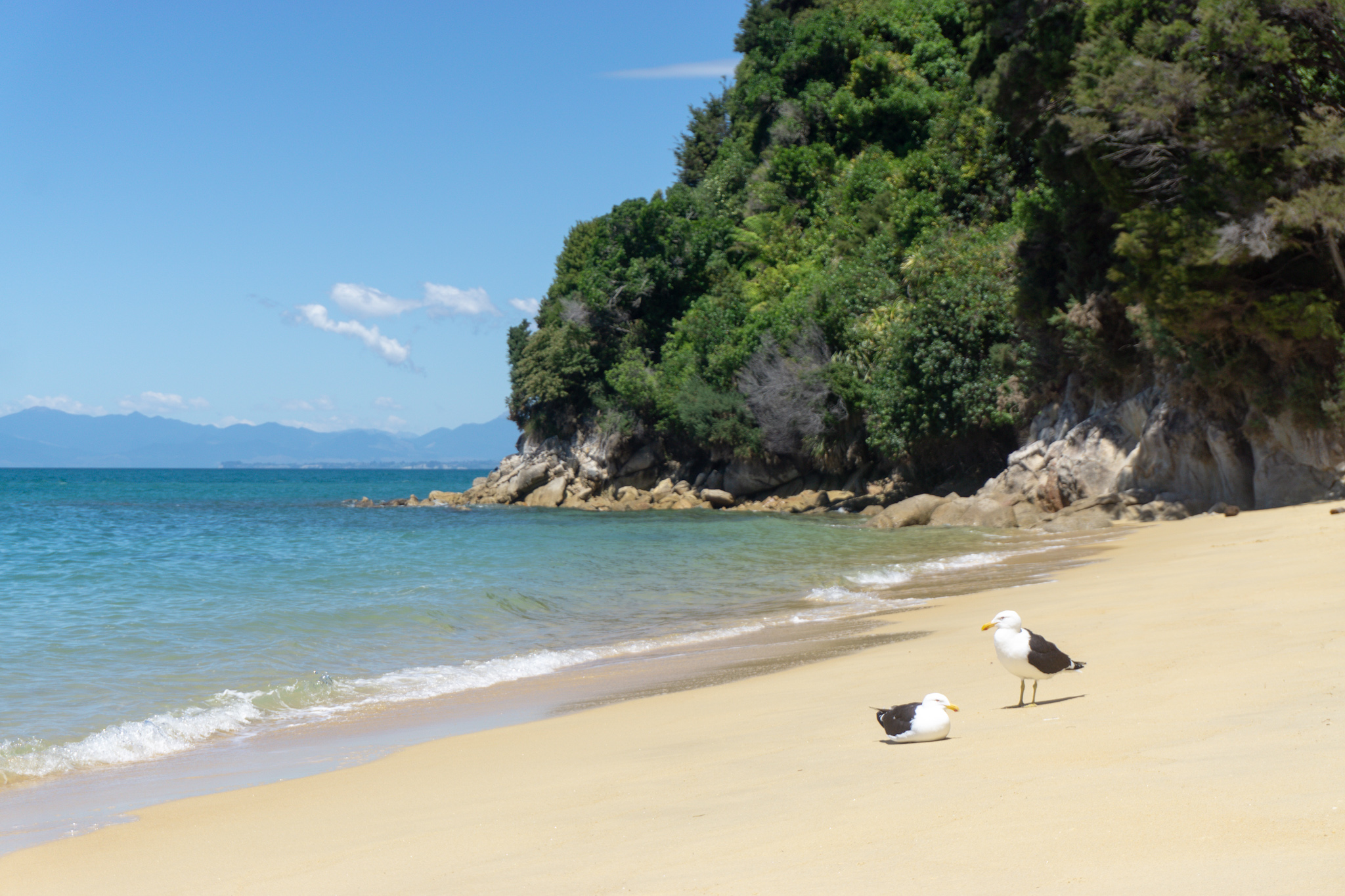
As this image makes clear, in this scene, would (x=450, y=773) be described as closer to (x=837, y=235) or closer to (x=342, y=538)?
(x=342, y=538)

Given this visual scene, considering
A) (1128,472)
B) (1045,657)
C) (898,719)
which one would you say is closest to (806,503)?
(1128,472)

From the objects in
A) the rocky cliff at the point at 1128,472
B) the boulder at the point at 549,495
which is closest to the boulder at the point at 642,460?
the boulder at the point at 549,495

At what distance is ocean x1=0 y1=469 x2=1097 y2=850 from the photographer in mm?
7059

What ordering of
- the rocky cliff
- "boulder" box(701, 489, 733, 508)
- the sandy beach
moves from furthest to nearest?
"boulder" box(701, 489, 733, 508)
the rocky cliff
the sandy beach

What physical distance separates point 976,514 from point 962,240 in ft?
34.5

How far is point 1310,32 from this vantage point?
50.5 feet

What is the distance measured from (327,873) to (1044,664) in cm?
354

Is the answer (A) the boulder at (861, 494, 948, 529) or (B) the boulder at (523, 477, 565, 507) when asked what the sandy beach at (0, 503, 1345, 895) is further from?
(B) the boulder at (523, 477, 565, 507)

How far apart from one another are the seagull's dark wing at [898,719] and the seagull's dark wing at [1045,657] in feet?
2.51

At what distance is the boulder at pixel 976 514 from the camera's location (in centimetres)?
2319

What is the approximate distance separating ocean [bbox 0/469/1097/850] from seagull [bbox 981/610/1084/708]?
3697 mm

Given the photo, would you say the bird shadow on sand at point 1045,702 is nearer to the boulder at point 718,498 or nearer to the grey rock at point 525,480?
the boulder at point 718,498

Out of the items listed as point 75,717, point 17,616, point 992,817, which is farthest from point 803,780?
point 17,616

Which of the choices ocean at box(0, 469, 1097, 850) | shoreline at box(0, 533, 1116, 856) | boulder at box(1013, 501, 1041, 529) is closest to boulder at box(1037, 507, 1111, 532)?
boulder at box(1013, 501, 1041, 529)
